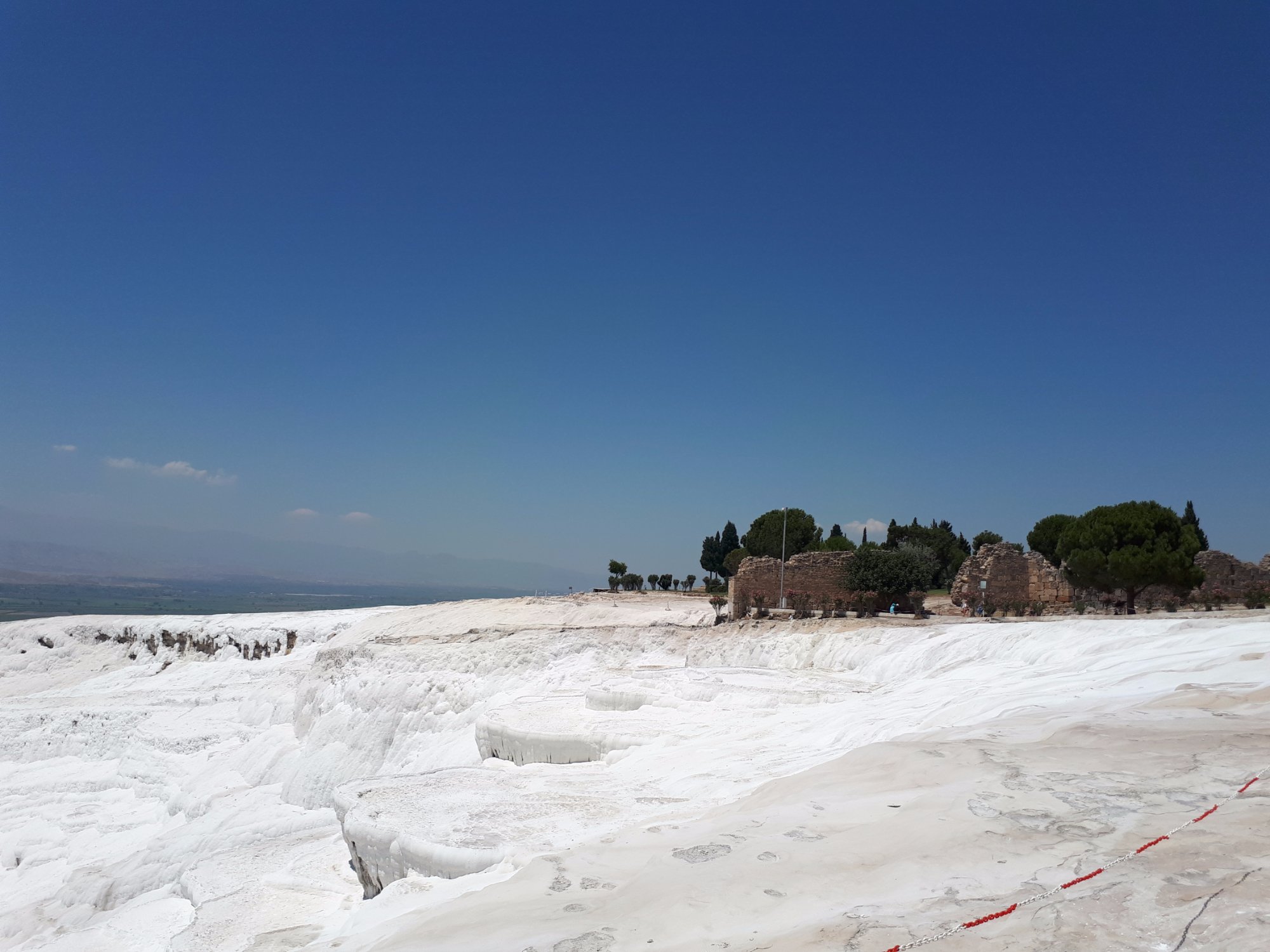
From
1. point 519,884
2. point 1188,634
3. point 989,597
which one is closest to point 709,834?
point 519,884

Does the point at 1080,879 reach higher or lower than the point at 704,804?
higher

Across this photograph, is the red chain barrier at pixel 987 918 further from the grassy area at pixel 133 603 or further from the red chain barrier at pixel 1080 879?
the grassy area at pixel 133 603

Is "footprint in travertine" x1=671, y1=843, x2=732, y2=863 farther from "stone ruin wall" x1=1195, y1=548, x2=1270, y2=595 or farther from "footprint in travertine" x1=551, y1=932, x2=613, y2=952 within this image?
"stone ruin wall" x1=1195, y1=548, x2=1270, y2=595

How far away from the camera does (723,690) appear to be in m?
12.5

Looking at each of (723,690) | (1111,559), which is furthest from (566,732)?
(1111,559)

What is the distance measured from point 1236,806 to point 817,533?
39878mm

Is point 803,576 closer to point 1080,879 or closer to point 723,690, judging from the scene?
point 723,690

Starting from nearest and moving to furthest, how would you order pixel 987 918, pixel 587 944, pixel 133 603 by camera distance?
pixel 987 918
pixel 587 944
pixel 133 603

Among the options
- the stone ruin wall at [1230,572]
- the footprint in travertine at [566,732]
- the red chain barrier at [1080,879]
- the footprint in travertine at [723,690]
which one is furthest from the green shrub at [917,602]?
the red chain barrier at [1080,879]

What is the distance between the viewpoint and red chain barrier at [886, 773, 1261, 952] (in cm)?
345

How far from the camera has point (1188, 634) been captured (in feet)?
36.0

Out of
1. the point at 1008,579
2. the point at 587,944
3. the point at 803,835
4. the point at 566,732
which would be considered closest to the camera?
the point at 587,944

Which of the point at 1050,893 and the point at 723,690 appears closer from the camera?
the point at 1050,893

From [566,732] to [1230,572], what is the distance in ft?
73.4
